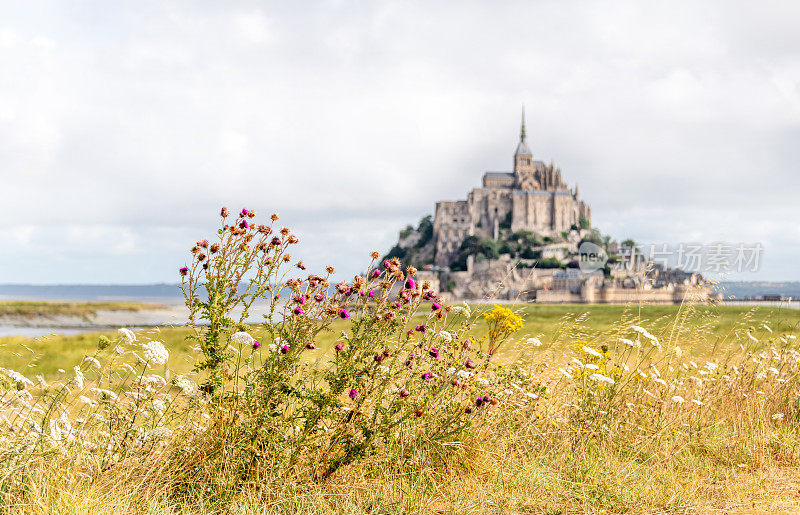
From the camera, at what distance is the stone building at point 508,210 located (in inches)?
4754

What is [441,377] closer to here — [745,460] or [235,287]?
[235,287]

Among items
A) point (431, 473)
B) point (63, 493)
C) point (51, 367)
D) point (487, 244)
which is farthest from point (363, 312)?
point (487, 244)

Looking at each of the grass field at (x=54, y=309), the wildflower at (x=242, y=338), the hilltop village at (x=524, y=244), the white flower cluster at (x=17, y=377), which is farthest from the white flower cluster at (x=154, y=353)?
the hilltop village at (x=524, y=244)

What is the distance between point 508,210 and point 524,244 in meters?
10.3

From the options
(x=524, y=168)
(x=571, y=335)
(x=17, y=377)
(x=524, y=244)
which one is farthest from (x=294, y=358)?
(x=524, y=168)

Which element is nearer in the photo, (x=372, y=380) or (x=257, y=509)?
(x=257, y=509)

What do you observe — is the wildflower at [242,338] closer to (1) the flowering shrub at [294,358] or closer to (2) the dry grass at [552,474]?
(1) the flowering shrub at [294,358]

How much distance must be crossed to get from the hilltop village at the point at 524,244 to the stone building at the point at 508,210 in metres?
0.19

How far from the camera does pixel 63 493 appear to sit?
324cm

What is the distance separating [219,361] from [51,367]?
537 inches

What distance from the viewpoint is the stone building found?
396 ft

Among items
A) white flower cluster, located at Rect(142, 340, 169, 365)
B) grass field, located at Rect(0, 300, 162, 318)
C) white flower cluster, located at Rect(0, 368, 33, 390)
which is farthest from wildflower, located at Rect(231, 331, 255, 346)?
grass field, located at Rect(0, 300, 162, 318)

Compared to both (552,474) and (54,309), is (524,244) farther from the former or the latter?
(552,474)

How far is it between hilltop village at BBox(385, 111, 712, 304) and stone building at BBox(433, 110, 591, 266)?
7.7 inches
